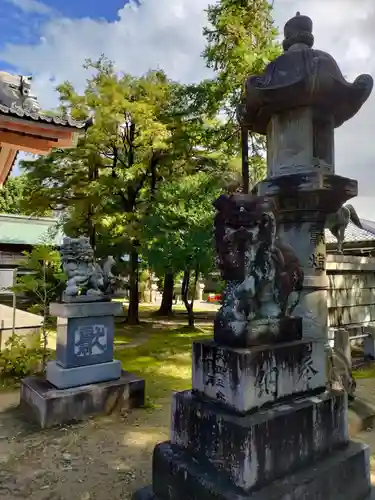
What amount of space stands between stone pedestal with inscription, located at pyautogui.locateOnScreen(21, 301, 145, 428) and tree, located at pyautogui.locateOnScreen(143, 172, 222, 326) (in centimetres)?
531

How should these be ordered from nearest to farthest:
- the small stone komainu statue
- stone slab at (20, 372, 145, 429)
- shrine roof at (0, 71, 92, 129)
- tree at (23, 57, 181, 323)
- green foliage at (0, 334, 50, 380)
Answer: stone slab at (20, 372, 145, 429)
shrine roof at (0, 71, 92, 129)
the small stone komainu statue
green foliage at (0, 334, 50, 380)
tree at (23, 57, 181, 323)

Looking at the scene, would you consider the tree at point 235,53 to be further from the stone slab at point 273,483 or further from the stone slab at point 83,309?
the stone slab at point 273,483

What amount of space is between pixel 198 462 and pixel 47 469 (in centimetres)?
194

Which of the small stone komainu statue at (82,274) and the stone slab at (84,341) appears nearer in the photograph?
the stone slab at (84,341)

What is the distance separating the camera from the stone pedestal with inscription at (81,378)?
4906 millimetres

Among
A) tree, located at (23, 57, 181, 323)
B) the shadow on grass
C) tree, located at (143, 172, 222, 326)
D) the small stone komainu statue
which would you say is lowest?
the shadow on grass

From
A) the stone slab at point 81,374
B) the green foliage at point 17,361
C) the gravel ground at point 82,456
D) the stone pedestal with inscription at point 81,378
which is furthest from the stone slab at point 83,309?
the green foliage at point 17,361

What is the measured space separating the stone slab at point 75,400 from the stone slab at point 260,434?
98.2 inches

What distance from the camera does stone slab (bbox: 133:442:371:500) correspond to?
7.88 feet

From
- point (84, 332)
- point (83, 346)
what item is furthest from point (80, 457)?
point (84, 332)

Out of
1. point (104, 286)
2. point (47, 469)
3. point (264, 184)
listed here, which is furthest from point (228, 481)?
point (104, 286)

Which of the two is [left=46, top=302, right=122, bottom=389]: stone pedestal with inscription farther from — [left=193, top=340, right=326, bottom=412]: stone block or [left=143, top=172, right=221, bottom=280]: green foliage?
[left=143, top=172, right=221, bottom=280]: green foliage

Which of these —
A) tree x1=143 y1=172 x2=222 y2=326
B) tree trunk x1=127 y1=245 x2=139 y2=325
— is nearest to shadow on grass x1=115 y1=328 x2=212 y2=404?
tree trunk x1=127 y1=245 x2=139 y2=325

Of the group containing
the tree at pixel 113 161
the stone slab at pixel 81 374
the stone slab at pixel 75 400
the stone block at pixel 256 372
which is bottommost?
the stone slab at pixel 75 400
